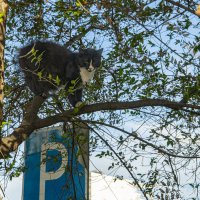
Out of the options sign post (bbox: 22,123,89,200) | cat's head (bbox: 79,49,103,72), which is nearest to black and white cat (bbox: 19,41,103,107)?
cat's head (bbox: 79,49,103,72)

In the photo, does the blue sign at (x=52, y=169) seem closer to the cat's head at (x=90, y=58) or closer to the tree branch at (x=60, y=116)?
the tree branch at (x=60, y=116)

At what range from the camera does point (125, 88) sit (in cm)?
522

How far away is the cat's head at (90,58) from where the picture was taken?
590 centimetres

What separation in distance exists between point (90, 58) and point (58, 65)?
0.59 metres

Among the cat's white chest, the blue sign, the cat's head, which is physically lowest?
the blue sign

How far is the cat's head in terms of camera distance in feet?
19.4

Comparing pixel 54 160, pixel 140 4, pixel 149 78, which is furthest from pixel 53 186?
pixel 140 4

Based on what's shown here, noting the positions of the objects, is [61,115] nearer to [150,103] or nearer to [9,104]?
[150,103]

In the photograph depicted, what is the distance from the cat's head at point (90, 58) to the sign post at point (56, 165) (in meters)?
0.95

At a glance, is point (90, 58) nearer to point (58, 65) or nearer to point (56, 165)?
point (58, 65)

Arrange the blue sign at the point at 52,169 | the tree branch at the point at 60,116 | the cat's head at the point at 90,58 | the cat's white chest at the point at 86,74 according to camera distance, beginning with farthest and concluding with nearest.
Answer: the cat's white chest at the point at 86,74
the cat's head at the point at 90,58
the blue sign at the point at 52,169
the tree branch at the point at 60,116

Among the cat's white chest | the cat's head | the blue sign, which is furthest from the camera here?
the cat's white chest

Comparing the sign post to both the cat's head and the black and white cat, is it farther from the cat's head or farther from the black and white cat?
the cat's head

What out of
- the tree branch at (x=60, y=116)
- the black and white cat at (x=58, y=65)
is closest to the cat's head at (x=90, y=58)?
the black and white cat at (x=58, y=65)
